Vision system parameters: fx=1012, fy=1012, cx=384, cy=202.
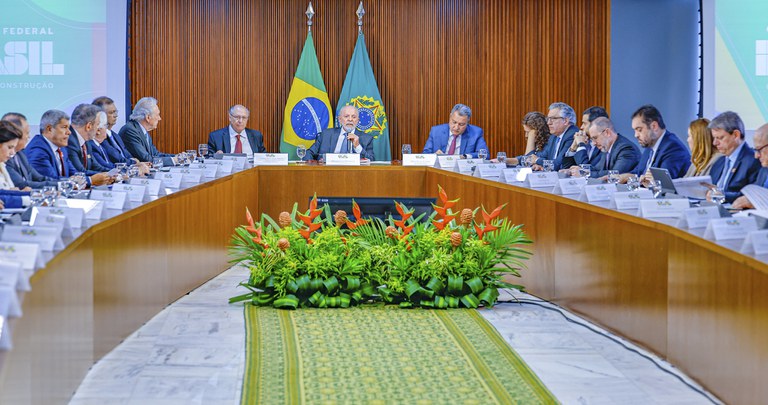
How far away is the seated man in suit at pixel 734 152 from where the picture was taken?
17.4 feet

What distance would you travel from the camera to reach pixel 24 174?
19.1 ft

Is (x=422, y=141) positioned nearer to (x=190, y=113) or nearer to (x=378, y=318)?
(x=190, y=113)

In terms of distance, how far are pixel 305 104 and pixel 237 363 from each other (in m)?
6.46

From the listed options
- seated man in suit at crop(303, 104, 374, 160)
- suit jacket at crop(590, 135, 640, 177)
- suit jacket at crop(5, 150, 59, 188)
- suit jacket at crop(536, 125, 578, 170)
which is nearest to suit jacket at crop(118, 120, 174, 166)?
seated man in suit at crop(303, 104, 374, 160)

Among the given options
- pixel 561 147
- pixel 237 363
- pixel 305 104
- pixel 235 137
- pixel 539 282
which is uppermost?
pixel 305 104

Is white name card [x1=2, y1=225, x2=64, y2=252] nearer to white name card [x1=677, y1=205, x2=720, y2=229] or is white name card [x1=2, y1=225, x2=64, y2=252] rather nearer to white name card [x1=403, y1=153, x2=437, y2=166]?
white name card [x1=677, y1=205, x2=720, y2=229]

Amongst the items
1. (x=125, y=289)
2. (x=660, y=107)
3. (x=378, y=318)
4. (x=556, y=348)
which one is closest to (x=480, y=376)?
(x=556, y=348)

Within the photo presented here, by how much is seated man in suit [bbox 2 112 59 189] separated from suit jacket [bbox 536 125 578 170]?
3.48 m

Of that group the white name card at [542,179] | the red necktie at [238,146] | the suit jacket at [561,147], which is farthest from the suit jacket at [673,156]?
the red necktie at [238,146]

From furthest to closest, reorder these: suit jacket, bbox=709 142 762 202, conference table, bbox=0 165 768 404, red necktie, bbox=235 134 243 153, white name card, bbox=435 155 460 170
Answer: red necktie, bbox=235 134 243 153, white name card, bbox=435 155 460 170, suit jacket, bbox=709 142 762 202, conference table, bbox=0 165 768 404

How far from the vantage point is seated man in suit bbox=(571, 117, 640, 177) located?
259 inches

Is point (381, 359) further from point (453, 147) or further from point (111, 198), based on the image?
point (453, 147)

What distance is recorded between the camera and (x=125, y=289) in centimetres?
431

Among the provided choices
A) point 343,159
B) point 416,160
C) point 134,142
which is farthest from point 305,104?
point 134,142
